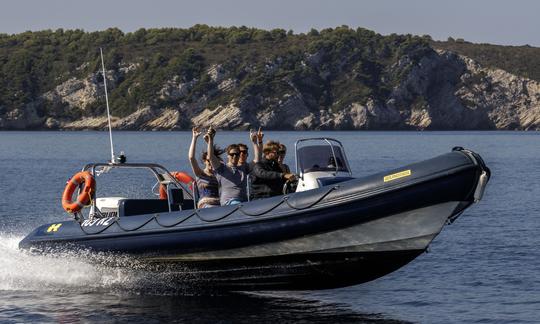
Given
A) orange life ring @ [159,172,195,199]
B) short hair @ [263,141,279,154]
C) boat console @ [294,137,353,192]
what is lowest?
orange life ring @ [159,172,195,199]

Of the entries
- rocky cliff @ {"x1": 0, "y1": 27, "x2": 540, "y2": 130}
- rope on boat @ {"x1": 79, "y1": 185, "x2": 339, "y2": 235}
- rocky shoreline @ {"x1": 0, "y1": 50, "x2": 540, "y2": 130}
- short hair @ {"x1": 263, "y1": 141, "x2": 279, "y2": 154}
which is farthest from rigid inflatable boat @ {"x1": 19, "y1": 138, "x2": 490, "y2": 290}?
rocky cliff @ {"x1": 0, "y1": 27, "x2": 540, "y2": 130}

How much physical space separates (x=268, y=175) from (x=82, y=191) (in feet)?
9.92

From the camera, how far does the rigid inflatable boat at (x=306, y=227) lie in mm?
12219

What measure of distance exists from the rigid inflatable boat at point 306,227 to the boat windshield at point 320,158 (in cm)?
1

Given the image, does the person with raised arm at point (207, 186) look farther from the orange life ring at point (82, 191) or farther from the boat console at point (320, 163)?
the orange life ring at point (82, 191)

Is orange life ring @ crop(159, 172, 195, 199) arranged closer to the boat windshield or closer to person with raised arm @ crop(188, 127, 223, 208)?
person with raised arm @ crop(188, 127, 223, 208)

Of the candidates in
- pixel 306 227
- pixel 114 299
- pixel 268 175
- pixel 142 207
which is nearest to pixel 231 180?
pixel 268 175

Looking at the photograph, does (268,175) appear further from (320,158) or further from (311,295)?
(311,295)

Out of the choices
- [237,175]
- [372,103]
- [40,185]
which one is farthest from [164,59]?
[237,175]

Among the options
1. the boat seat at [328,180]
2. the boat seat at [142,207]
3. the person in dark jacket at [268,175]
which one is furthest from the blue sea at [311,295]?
the boat seat at [328,180]

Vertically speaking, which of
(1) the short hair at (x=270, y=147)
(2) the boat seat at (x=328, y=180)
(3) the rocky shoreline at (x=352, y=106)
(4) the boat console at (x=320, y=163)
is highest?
(1) the short hair at (x=270, y=147)

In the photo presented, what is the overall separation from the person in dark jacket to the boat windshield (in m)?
0.33

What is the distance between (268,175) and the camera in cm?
1354

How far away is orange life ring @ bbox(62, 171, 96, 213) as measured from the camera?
1497 centimetres
